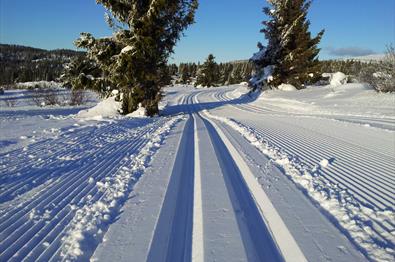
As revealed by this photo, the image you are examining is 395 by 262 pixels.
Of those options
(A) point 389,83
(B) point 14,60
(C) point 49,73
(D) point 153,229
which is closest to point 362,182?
(D) point 153,229

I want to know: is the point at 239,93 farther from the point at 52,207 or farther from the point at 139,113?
the point at 52,207

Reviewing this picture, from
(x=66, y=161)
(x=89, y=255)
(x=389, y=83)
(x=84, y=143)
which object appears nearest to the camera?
(x=89, y=255)

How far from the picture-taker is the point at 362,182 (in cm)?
589

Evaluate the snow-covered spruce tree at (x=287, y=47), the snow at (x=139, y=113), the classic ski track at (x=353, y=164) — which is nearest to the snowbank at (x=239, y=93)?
the snow-covered spruce tree at (x=287, y=47)

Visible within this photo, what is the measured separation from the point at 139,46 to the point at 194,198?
45.2 ft

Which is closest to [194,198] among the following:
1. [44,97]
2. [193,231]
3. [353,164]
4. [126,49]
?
[193,231]

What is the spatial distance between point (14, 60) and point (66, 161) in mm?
169182

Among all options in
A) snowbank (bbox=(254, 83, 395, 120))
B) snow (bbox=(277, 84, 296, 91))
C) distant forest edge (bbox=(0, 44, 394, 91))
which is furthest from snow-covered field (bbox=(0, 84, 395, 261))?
snow (bbox=(277, 84, 296, 91))

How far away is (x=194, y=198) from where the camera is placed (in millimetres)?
4973

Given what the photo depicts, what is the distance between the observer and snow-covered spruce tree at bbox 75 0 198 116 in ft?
55.7

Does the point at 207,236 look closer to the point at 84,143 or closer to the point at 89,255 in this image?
the point at 89,255

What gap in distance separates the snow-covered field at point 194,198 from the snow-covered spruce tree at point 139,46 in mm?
8380

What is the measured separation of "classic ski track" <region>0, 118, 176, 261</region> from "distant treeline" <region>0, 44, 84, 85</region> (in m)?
99.3

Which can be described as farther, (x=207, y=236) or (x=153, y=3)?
(x=153, y=3)
